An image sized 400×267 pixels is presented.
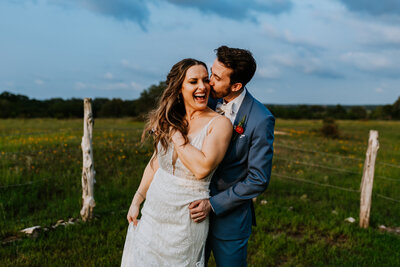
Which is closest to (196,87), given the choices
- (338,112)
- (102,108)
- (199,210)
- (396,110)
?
(199,210)

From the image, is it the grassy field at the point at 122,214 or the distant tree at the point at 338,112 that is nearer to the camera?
the grassy field at the point at 122,214

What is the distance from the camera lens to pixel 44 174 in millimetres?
7531

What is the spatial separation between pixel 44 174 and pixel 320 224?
6096 millimetres

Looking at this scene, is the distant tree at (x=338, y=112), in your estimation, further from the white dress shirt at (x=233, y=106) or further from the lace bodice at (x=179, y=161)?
the lace bodice at (x=179, y=161)

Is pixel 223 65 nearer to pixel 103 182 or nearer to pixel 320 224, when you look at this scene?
pixel 320 224

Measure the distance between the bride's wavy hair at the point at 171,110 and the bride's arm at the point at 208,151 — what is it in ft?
0.37

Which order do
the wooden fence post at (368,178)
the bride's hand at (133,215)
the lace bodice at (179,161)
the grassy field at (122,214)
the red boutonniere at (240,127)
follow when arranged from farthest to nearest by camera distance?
1. the wooden fence post at (368,178)
2. the grassy field at (122,214)
3. the bride's hand at (133,215)
4. the red boutonniere at (240,127)
5. the lace bodice at (179,161)

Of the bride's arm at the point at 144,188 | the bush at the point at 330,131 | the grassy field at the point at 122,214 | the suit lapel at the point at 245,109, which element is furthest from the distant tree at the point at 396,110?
the bride's arm at the point at 144,188

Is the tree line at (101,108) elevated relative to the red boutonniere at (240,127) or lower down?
elevated

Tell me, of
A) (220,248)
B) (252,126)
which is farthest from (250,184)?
(220,248)

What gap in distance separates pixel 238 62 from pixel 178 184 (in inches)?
39.0

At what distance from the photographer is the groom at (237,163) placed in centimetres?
231

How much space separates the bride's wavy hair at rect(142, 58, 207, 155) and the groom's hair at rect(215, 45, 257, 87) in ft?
0.58

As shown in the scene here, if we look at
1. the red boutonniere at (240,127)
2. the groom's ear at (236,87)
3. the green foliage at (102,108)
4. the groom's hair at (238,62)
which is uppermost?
the green foliage at (102,108)
